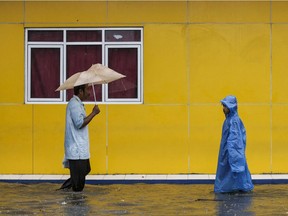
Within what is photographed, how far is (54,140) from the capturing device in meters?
19.2

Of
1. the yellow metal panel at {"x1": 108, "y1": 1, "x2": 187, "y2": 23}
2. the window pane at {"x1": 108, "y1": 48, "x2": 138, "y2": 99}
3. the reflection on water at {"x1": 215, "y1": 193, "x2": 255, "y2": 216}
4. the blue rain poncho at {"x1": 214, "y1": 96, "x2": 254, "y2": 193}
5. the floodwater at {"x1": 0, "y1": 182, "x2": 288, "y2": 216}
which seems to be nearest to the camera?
the reflection on water at {"x1": 215, "y1": 193, "x2": 255, "y2": 216}

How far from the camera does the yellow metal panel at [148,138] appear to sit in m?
19.1

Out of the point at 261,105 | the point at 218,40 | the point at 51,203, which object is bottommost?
the point at 51,203

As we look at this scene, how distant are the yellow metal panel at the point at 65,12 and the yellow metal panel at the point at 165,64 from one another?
3.17ft

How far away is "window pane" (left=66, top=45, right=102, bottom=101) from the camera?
1927 centimetres

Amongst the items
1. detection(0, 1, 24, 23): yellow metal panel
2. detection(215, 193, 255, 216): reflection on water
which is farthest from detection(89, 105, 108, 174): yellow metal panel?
detection(215, 193, 255, 216): reflection on water

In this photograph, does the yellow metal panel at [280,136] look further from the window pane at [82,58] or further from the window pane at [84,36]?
the window pane at [84,36]

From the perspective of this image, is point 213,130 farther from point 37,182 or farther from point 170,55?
point 37,182

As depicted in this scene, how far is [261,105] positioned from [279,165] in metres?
1.13

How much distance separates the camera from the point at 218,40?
62.7ft

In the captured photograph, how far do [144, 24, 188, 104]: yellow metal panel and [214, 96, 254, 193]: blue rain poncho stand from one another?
8.87 feet

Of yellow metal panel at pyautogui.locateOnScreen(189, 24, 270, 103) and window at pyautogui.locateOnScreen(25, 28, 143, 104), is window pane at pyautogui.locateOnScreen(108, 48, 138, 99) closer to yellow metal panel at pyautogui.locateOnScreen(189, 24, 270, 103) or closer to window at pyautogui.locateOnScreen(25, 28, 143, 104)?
window at pyautogui.locateOnScreen(25, 28, 143, 104)

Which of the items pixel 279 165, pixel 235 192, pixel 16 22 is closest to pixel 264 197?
pixel 235 192

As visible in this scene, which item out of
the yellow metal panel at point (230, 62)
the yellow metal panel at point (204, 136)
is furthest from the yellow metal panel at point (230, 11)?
the yellow metal panel at point (204, 136)
